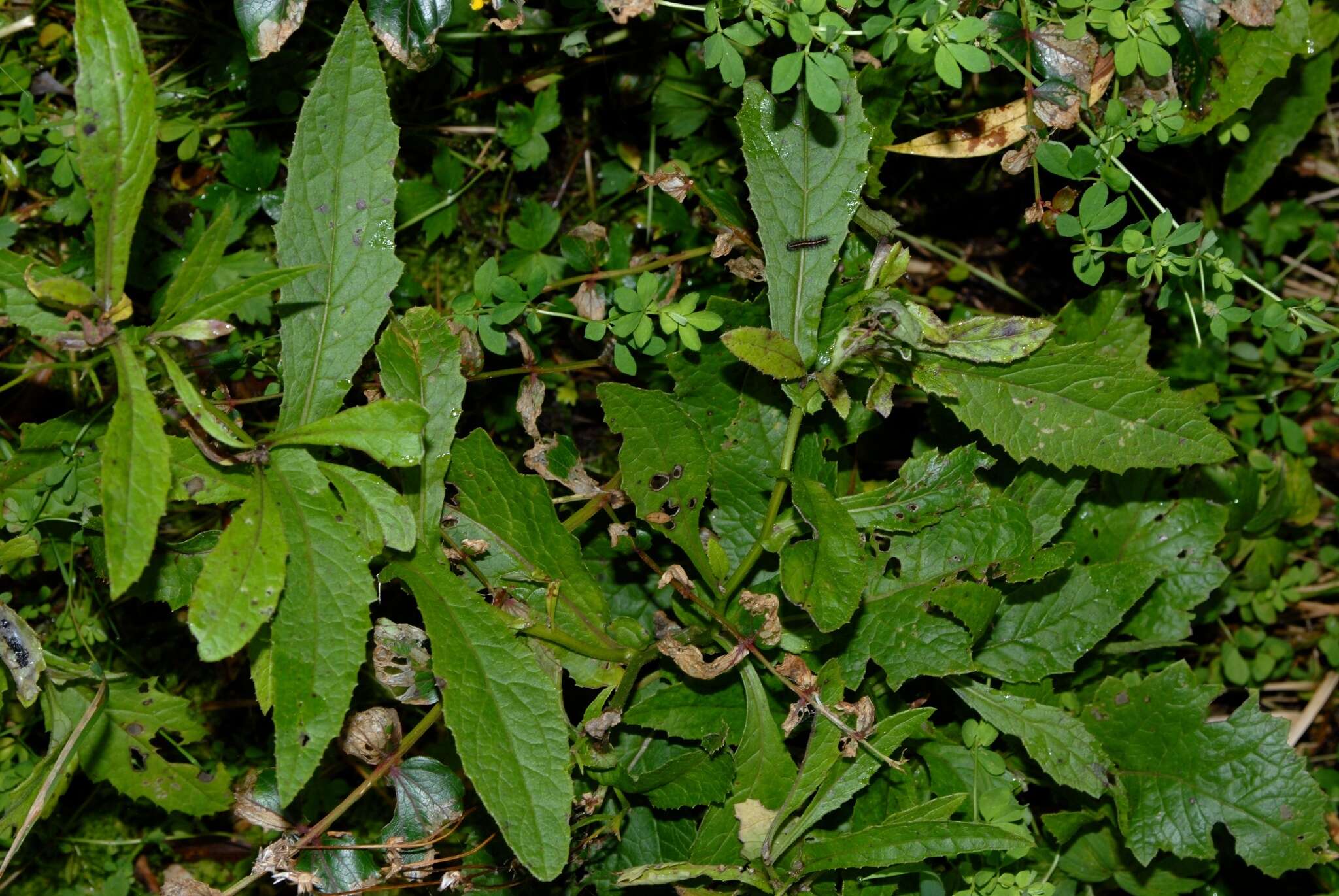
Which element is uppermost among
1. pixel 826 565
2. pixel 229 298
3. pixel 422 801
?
pixel 229 298

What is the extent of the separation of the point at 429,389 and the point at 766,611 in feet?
3.78

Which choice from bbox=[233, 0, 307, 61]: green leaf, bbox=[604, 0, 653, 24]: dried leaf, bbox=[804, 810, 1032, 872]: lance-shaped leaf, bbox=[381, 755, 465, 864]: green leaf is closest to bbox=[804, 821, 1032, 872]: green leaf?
bbox=[804, 810, 1032, 872]: lance-shaped leaf

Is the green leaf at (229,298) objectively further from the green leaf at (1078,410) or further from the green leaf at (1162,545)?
the green leaf at (1162,545)

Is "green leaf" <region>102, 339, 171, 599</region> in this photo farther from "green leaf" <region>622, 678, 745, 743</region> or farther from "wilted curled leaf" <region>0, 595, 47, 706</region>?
"green leaf" <region>622, 678, 745, 743</region>

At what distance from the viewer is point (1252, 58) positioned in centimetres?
333

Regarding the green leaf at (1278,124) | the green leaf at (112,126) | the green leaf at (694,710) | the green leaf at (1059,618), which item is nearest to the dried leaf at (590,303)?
the green leaf at (694,710)

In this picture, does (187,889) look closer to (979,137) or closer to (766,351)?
(766,351)

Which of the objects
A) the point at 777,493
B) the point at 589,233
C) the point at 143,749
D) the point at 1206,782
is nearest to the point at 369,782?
the point at 143,749

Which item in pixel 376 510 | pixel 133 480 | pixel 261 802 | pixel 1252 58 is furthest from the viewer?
pixel 1252 58

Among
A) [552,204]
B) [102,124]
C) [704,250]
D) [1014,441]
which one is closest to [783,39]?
[704,250]

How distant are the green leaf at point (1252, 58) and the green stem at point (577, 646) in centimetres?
244

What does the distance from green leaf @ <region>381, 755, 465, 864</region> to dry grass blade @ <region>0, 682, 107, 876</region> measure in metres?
0.99

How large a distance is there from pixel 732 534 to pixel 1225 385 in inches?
80.7

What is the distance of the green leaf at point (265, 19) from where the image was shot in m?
2.95
